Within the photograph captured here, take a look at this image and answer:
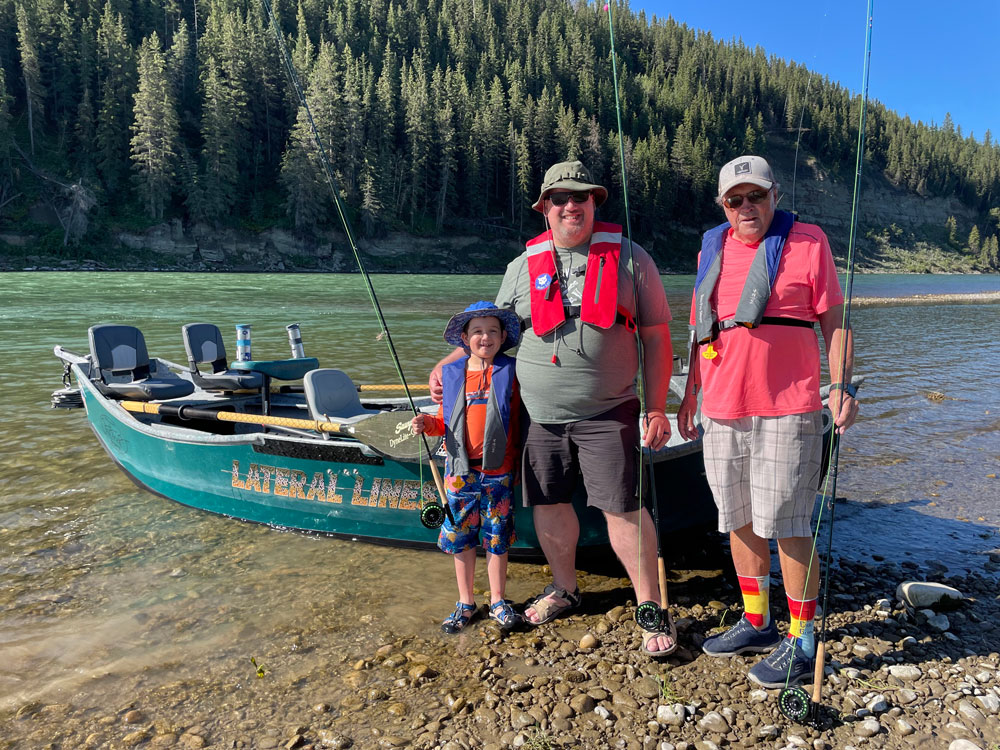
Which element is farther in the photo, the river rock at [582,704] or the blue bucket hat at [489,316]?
the blue bucket hat at [489,316]

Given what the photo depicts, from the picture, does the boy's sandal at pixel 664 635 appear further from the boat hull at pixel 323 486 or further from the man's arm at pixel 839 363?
the man's arm at pixel 839 363

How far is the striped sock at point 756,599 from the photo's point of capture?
129 inches

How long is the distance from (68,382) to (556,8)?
151 meters

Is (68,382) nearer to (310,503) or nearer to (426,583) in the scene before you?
(310,503)

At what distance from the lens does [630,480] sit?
3.36 meters

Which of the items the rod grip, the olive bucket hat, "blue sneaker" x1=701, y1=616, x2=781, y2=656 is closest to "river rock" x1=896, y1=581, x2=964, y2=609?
"blue sneaker" x1=701, y1=616, x2=781, y2=656

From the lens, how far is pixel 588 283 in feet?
10.7

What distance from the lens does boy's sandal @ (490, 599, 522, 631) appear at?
3.87 meters

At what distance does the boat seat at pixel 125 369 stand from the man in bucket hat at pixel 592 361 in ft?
17.7

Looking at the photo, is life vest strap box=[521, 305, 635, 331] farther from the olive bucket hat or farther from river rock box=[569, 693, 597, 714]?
river rock box=[569, 693, 597, 714]

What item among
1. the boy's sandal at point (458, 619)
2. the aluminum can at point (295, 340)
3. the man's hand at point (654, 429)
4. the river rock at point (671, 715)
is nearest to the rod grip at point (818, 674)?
the river rock at point (671, 715)

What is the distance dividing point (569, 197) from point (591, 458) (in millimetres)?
1307

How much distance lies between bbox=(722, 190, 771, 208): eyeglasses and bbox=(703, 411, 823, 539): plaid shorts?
0.96 metres

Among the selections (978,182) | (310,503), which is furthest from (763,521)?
(978,182)
